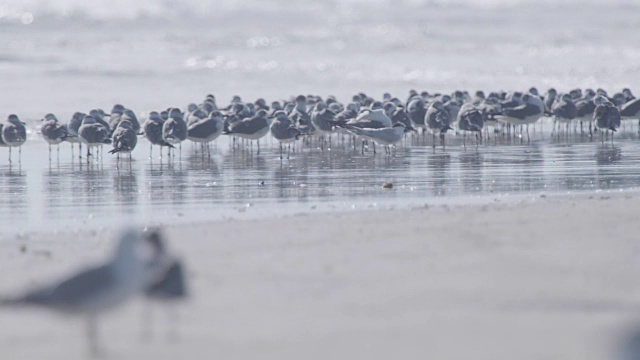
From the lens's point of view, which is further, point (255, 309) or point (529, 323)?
point (255, 309)

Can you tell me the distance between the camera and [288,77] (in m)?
45.5

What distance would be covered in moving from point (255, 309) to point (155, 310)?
0.64 m

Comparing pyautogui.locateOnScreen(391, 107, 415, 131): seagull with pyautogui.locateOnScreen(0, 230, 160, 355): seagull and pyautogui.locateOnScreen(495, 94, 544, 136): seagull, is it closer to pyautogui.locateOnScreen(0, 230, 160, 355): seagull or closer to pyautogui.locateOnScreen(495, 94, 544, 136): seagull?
pyautogui.locateOnScreen(495, 94, 544, 136): seagull

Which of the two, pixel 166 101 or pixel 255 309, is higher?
pixel 166 101

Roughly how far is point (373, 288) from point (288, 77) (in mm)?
37459

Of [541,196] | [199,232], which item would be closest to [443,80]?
[541,196]

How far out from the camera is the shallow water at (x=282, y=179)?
43.6ft

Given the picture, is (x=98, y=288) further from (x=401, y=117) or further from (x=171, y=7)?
(x=171, y=7)

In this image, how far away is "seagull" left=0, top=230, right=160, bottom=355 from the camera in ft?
20.7

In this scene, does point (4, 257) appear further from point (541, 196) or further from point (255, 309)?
point (541, 196)

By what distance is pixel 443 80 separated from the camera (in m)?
44.7

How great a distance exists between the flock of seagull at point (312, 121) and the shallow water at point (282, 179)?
341 mm

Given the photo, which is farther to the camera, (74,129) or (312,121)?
(312,121)

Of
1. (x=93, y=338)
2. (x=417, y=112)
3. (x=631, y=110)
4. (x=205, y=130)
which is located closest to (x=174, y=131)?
(x=205, y=130)
